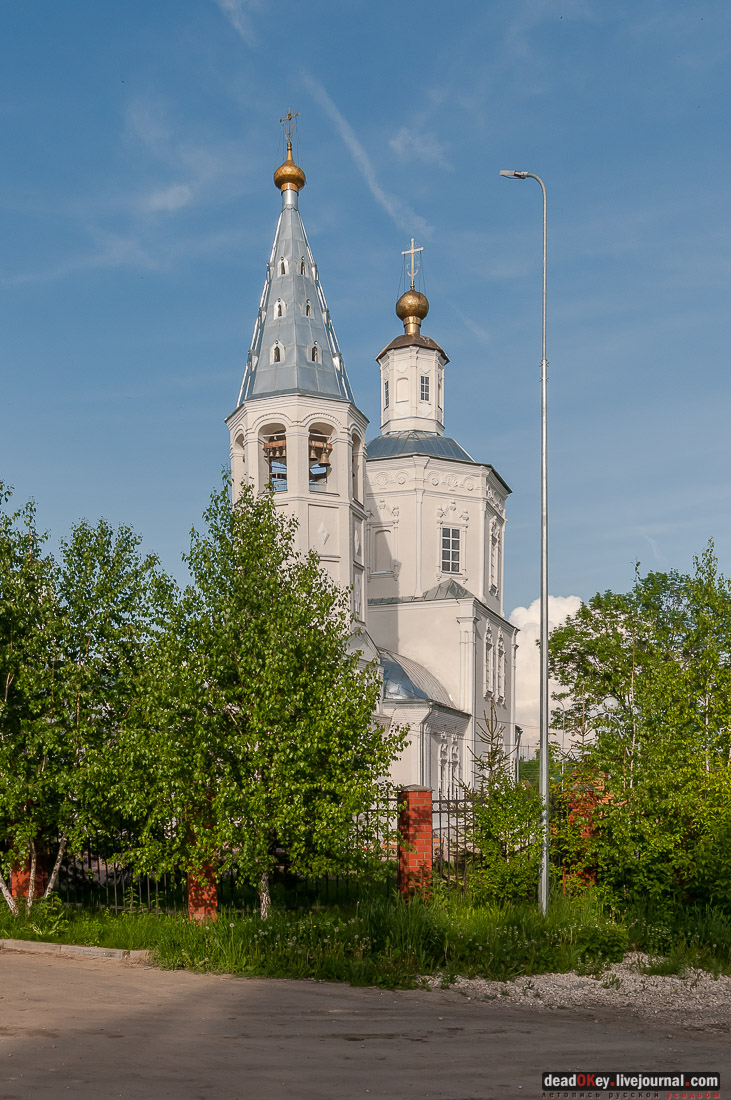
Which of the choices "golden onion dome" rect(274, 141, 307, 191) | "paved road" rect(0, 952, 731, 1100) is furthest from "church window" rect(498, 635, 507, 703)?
"paved road" rect(0, 952, 731, 1100)

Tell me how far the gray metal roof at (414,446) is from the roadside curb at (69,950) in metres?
26.4

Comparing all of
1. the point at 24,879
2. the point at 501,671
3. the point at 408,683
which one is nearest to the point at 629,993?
the point at 24,879

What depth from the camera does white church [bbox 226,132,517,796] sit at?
26891 millimetres

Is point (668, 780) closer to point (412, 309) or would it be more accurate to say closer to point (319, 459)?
point (319, 459)

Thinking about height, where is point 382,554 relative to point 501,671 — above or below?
above

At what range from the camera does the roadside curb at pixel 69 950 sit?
11359 millimetres

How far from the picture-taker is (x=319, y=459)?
2817cm

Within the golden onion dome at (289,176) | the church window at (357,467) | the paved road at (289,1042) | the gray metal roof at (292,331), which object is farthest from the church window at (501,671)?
the paved road at (289,1042)

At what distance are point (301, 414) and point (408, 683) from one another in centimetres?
871

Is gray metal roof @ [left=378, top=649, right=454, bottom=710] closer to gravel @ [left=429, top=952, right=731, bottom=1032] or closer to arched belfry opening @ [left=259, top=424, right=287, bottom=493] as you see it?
arched belfry opening @ [left=259, top=424, right=287, bottom=493]

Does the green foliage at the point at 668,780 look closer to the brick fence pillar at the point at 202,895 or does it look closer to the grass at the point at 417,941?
the grass at the point at 417,941

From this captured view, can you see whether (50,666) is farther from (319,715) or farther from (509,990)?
(509,990)

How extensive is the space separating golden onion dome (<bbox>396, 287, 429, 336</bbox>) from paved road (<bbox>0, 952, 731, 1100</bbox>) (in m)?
34.0

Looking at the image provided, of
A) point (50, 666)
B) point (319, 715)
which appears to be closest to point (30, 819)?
point (50, 666)
